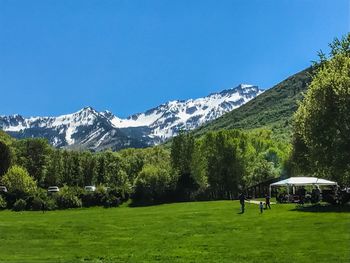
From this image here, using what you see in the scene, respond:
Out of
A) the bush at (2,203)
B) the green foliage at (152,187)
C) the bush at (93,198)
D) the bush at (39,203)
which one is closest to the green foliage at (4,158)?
the bush at (2,203)

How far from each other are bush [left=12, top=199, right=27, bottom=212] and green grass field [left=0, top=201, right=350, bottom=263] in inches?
1904

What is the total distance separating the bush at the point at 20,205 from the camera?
3563 inches

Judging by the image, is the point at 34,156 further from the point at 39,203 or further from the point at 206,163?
the point at 39,203

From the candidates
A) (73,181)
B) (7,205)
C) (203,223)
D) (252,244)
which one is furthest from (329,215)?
(73,181)

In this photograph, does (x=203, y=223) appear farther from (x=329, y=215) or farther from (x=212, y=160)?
(x=212, y=160)

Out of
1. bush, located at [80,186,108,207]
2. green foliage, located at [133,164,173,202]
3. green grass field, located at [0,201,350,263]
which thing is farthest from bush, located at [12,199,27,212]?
green grass field, located at [0,201,350,263]

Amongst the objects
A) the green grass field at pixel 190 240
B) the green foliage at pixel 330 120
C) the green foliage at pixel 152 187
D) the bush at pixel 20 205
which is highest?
the green foliage at pixel 330 120

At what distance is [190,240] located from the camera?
34.3 m

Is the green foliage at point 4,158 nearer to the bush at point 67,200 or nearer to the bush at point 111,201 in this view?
the bush at point 67,200

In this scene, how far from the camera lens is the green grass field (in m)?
27.6

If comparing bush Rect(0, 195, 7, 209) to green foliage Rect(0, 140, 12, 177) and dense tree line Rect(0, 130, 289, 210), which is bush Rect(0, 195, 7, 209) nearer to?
dense tree line Rect(0, 130, 289, 210)

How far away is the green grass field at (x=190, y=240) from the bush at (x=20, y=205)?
159 ft

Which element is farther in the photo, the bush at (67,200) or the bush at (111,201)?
the bush at (111,201)

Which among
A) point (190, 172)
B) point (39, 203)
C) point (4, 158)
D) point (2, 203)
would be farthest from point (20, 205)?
point (4, 158)
